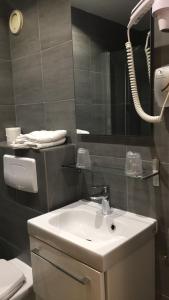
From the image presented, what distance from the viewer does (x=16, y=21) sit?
74.7 inches

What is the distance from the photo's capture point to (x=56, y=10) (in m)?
1.62

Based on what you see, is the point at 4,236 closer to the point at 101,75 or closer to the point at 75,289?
the point at 75,289

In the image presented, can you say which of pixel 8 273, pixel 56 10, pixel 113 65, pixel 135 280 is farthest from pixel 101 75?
pixel 8 273

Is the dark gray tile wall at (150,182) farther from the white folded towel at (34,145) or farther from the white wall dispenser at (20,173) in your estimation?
the white wall dispenser at (20,173)

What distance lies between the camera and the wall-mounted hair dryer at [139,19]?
3.17 ft

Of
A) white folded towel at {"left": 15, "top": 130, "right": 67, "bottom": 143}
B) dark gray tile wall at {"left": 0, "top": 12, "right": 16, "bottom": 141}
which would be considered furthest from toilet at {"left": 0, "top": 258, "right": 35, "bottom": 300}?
dark gray tile wall at {"left": 0, "top": 12, "right": 16, "bottom": 141}

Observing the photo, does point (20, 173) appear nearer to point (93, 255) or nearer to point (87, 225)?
point (87, 225)

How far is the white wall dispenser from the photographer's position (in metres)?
1.54

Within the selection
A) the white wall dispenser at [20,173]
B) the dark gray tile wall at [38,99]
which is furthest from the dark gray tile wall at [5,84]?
the white wall dispenser at [20,173]

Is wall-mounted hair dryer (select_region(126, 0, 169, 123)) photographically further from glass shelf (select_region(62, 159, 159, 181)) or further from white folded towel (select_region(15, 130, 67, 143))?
white folded towel (select_region(15, 130, 67, 143))

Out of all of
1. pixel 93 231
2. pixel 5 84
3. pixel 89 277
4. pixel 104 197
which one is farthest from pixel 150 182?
pixel 5 84

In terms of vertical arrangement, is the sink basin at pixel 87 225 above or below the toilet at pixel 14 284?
above

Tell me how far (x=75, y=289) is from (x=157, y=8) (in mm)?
1224

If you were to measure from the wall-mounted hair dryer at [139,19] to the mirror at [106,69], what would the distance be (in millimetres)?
54
